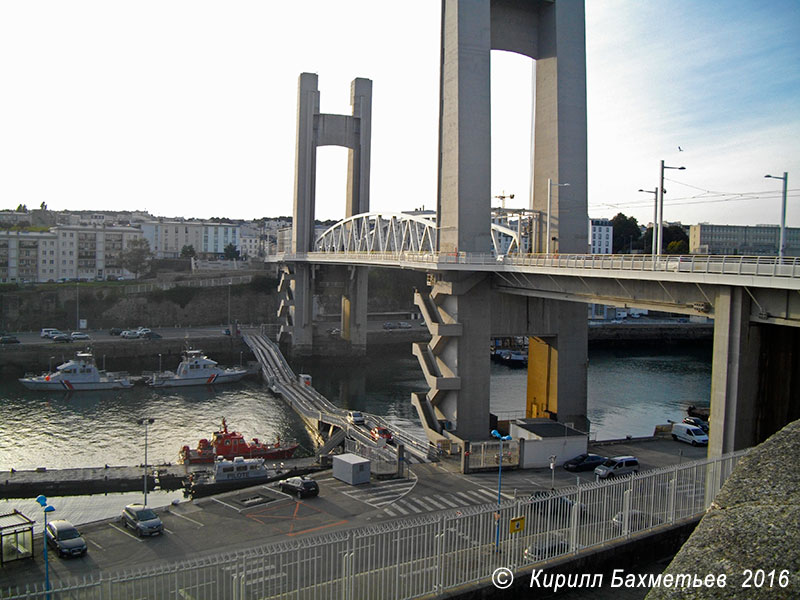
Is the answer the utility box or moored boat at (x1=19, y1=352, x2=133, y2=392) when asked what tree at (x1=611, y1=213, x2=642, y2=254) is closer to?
moored boat at (x1=19, y1=352, x2=133, y2=392)

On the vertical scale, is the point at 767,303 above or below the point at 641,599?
above

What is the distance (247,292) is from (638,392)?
1244 inches

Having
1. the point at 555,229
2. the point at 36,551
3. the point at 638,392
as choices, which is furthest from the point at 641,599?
the point at 638,392

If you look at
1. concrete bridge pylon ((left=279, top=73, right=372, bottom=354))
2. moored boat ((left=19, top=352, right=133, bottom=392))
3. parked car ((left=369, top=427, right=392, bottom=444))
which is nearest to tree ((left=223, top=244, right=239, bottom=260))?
concrete bridge pylon ((left=279, top=73, right=372, bottom=354))

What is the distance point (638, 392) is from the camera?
33.8 m

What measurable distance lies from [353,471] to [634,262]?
24.6 ft

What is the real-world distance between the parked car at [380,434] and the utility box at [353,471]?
14.9 feet

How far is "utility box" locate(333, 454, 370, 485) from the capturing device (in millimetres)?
14919

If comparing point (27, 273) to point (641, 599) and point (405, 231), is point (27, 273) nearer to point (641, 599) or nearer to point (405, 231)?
point (405, 231)

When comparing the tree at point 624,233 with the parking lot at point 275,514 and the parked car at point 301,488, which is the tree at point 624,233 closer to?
the parking lot at point 275,514

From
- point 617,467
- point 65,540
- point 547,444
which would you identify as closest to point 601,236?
point 547,444

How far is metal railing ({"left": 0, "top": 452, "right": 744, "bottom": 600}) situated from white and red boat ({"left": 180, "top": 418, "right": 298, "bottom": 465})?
1026 centimetres

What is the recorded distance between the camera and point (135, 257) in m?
59.5

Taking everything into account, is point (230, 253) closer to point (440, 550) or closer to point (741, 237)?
point (741, 237)
